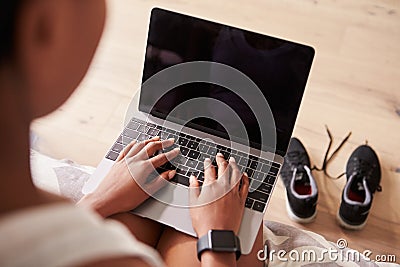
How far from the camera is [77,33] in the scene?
0.49 metres

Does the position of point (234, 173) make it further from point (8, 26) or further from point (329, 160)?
point (8, 26)

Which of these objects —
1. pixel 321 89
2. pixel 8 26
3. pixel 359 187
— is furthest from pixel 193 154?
pixel 8 26

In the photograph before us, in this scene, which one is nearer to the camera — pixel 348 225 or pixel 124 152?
pixel 124 152

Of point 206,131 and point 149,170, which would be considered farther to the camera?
point 206,131

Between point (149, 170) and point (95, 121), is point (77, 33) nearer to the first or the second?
point (149, 170)

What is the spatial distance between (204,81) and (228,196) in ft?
0.84

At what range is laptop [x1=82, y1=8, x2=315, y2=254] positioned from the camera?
1.13 meters

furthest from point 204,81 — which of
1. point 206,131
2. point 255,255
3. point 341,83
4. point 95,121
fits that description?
point 341,83

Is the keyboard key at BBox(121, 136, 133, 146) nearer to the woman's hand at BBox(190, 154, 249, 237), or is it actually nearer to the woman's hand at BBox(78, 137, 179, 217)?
the woman's hand at BBox(78, 137, 179, 217)

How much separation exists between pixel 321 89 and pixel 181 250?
34.4 inches

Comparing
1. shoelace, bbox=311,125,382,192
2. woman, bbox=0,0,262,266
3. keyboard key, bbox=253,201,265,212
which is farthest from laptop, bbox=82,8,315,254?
woman, bbox=0,0,262,266

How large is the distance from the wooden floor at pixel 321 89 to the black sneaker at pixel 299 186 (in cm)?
4

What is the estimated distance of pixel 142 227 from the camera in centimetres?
110

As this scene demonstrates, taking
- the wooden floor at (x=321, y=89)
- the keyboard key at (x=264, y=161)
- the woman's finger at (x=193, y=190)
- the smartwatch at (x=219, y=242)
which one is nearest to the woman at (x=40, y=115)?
the smartwatch at (x=219, y=242)
